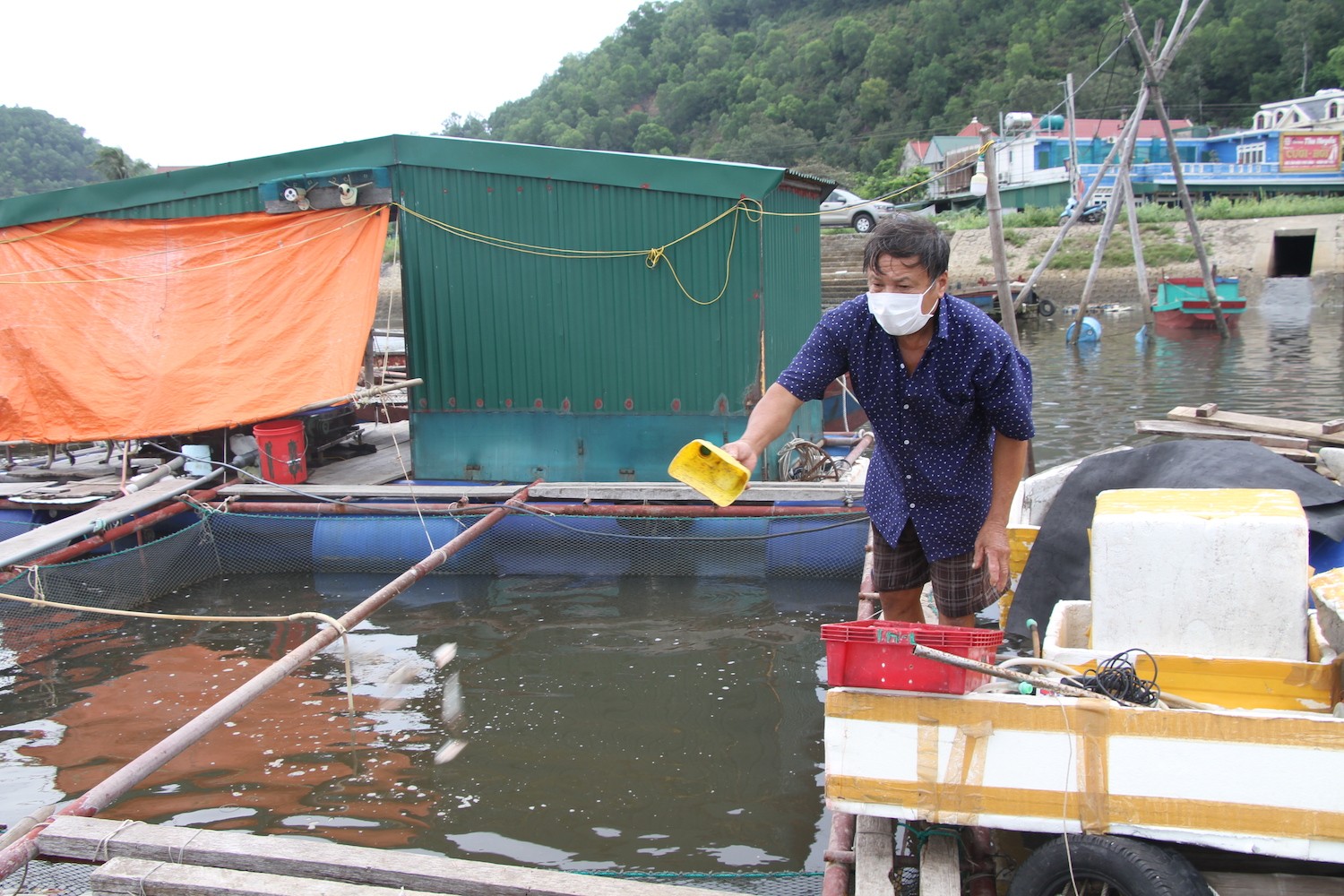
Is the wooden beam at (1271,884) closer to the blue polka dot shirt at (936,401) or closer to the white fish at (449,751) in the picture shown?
the blue polka dot shirt at (936,401)

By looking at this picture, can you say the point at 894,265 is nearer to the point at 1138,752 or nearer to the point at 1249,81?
the point at 1138,752

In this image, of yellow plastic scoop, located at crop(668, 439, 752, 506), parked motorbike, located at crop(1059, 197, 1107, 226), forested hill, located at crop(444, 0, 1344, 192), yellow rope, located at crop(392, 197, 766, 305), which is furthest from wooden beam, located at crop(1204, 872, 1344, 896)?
forested hill, located at crop(444, 0, 1344, 192)

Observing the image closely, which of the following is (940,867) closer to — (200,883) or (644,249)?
(200,883)

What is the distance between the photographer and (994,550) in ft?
10.3

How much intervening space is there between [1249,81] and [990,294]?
52.1m

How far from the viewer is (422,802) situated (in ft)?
14.7

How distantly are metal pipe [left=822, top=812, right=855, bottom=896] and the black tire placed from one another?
510 millimetres

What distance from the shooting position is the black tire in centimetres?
263

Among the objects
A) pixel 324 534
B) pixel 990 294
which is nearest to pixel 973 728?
pixel 324 534

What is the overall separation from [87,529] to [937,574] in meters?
6.48

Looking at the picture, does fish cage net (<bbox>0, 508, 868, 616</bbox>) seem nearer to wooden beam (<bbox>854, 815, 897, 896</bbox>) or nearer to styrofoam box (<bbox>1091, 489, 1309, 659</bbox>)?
styrofoam box (<bbox>1091, 489, 1309, 659</bbox>)

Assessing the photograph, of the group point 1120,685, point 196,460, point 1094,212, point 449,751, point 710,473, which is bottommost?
point 449,751

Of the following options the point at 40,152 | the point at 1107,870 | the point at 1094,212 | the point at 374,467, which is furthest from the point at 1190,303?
the point at 40,152

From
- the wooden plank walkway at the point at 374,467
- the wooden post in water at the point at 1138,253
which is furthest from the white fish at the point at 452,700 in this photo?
the wooden post in water at the point at 1138,253
